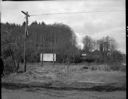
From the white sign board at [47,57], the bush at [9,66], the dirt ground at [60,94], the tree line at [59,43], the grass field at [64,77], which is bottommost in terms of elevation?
the dirt ground at [60,94]

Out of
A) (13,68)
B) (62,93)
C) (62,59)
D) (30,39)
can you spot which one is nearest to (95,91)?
(62,93)

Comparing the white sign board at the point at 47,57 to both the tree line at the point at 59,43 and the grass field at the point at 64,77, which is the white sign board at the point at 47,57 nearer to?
the tree line at the point at 59,43

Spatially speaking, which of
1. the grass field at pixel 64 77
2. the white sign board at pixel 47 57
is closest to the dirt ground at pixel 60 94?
the grass field at pixel 64 77

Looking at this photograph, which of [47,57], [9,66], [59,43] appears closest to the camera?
[59,43]

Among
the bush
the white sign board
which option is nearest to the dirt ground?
the white sign board

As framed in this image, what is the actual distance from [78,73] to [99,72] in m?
0.51

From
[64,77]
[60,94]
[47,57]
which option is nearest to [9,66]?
[47,57]

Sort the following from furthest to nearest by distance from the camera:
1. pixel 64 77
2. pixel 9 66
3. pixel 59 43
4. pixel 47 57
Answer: pixel 9 66, pixel 64 77, pixel 47 57, pixel 59 43

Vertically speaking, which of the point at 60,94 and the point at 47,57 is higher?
the point at 47,57

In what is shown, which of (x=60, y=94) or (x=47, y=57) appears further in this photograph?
(x=47, y=57)

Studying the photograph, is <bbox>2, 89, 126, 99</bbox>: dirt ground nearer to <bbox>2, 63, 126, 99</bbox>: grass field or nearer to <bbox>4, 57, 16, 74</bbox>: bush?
<bbox>2, 63, 126, 99</bbox>: grass field

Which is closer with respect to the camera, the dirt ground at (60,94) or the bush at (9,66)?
the dirt ground at (60,94)

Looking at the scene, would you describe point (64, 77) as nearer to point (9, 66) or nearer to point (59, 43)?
point (59, 43)

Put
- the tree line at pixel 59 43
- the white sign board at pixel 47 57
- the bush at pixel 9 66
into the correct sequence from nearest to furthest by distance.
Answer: the tree line at pixel 59 43
the white sign board at pixel 47 57
the bush at pixel 9 66
